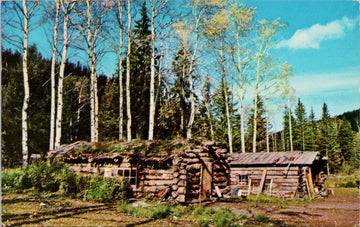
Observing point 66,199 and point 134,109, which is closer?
point 66,199

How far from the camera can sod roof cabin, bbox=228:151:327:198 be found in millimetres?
21203

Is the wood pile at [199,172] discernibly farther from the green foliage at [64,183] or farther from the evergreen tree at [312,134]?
the evergreen tree at [312,134]

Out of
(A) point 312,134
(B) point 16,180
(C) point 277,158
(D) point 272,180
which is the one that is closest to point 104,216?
(B) point 16,180

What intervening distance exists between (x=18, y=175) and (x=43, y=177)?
2312 millimetres

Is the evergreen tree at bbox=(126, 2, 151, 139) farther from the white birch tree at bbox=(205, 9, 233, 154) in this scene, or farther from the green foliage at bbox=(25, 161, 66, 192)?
the green foliage at bbox=(25, 161, 66, 192)

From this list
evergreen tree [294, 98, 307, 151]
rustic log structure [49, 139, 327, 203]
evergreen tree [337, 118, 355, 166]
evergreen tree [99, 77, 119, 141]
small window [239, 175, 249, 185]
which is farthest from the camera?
evergreen tree [294, 98, 307, 151]

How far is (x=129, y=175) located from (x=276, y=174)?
12412 mm

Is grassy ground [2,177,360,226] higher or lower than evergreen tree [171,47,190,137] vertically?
lower

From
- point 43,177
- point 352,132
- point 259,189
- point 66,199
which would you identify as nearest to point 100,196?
point 66,199

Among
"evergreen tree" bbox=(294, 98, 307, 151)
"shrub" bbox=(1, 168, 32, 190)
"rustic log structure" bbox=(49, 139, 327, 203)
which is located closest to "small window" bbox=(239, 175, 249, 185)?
"rustic log structure" bbox=(49, 139, 327, 203)

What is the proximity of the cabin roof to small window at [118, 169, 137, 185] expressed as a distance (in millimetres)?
8559

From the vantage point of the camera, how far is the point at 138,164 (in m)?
16.1

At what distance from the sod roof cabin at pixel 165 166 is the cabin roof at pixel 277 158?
181 inches

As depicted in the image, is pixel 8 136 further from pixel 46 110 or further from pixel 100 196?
pixel 100 196
